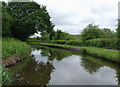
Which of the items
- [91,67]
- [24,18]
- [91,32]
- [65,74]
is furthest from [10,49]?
[91,32]

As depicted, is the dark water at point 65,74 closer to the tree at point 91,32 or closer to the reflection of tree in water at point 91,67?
the reflection of tree in water at point 91,67

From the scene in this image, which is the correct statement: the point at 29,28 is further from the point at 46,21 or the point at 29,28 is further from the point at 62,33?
the point at 62,33

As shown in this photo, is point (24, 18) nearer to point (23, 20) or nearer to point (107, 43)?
point (23, 20)

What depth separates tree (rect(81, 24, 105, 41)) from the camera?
2492cm

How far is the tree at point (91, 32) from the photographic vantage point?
81.8ft

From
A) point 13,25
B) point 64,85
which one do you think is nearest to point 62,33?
point 13,25

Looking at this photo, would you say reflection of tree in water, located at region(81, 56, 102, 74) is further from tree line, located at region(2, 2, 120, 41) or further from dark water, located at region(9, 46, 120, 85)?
tree line, located at region(2, 2, 120, 41)

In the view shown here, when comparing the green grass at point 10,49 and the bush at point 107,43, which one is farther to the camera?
the bush at point 107,43

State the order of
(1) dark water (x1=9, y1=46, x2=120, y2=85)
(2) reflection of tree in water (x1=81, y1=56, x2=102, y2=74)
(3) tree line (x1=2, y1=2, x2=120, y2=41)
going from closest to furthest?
(1) dark water (x1=9, y1=46, x2=120, y2=85)
(2) reflection of tree in water (x1=81, y1=56, x2=102, y2=74)
(3) tree line (x1=2, y1=2, x2=120, y2=41)

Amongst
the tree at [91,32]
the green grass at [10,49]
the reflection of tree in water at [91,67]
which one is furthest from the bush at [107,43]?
the green grass at [10,49]

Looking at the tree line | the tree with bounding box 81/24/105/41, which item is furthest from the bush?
the tree with bounding box 81/24/105/41

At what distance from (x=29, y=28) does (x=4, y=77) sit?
1198 centimetres

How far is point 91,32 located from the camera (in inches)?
991

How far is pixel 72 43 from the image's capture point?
30094 mm
